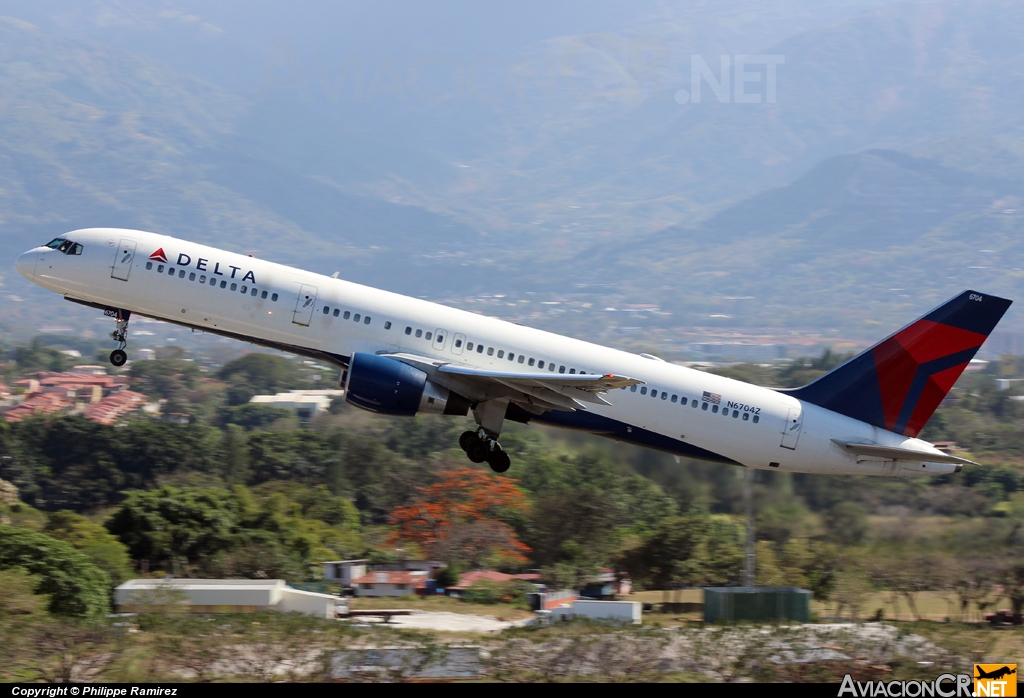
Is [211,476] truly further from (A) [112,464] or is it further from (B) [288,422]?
(B) [288,422]

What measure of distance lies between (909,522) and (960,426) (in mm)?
52523

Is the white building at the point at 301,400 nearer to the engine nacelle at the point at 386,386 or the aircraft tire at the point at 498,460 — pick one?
the aircraft tire at the point at 498,460

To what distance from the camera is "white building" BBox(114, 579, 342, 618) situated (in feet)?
124

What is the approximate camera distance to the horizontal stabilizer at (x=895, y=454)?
1219 inches

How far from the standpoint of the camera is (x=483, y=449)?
30500mm

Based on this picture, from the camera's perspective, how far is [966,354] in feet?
104

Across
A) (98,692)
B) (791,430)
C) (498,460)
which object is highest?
(791,430)

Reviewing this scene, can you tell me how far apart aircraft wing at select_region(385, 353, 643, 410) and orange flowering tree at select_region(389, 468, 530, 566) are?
25.5 m

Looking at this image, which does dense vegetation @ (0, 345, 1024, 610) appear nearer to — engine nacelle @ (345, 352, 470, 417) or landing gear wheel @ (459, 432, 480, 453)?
landing gear wheel @ (459, 432, 480, 453)

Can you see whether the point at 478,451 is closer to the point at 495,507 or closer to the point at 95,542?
the point at 95,542

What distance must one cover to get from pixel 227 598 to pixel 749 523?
19.2 metres

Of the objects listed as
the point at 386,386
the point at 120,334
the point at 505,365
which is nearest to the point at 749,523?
the point at 505,365

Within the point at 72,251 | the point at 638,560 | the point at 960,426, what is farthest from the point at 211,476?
the point at 960,426

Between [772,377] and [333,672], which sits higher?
[772,377]
